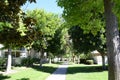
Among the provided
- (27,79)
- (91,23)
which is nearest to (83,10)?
(91,23)

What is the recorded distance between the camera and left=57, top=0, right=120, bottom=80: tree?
9336 millimetres

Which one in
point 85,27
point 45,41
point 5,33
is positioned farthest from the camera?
point 45,41

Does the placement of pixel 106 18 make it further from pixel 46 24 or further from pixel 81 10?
pixel 46 24

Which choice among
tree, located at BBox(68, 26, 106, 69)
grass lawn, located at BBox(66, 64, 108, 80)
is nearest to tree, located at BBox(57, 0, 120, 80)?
grass lawn, located at BBox(66, 64, 108, 80)

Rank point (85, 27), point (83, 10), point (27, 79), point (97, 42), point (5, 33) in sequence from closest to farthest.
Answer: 1. point (5, 33)
2. point (83, 10)
3. point (85, 27)
4. point (27, 79)
5. point (97, 42)

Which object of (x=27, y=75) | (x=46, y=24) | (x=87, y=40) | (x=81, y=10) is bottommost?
(x=27, y=75)

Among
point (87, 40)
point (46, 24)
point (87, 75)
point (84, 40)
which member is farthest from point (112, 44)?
point (46, 24)

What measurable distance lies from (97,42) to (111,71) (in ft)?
86.7

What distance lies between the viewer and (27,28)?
10.8 meters

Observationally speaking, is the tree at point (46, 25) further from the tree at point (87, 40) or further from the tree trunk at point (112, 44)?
the tree trunk at point (112, 44)

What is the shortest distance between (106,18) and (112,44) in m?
0.90

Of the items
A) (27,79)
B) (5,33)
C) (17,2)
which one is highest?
(17,2)

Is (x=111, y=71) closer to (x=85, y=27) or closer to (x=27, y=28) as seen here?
(x=27, y=28)

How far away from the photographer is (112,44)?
9.45 metres
